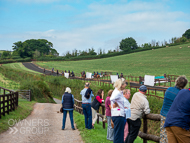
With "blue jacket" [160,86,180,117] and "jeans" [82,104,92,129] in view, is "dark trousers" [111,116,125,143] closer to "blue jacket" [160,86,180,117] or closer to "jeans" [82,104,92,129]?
"blue jacket" [160,86,180,117]

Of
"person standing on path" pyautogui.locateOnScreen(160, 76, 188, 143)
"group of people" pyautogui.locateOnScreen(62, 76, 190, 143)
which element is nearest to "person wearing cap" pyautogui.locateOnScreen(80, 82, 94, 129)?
"group of people" pyautogui.locateOnScreen(62, 76, 190, 143)

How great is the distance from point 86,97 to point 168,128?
574 cm

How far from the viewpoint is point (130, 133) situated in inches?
262

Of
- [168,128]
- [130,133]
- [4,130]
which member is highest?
[168,128]

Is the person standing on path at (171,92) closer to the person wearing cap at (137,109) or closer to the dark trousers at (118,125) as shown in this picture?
the person wearing cap at (137,109)

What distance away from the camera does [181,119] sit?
165 inches

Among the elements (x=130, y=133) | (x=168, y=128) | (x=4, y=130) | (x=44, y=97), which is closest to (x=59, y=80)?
(x=44, y=97)

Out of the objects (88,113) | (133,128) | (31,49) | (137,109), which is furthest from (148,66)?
(31,49)

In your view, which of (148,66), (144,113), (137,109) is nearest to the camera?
(137,109)

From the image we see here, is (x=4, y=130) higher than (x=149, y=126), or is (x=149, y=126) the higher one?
(x=4, y=130)

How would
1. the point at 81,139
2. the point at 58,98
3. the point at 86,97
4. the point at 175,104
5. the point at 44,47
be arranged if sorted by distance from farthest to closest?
the point at 44,47
the point at 58,98
the point at 86,97
the point at 81,139
the point at 175,104

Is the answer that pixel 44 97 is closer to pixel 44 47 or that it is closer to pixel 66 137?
pixel 66 137

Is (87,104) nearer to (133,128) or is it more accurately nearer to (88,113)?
(88,113)

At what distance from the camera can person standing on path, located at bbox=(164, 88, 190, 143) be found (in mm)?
4168
